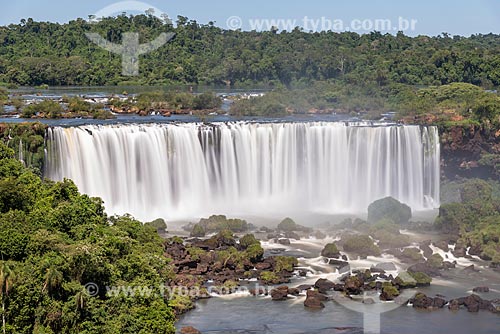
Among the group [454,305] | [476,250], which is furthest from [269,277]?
[476,250]

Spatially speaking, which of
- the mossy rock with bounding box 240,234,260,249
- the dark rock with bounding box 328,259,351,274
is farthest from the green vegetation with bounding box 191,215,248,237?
the dark rock with bounding box 328,259,351,274

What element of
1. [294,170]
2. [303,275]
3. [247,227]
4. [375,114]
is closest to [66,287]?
[303,275]

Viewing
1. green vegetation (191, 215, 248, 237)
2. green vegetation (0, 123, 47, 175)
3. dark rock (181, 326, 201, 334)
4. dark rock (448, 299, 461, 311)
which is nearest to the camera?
dark rock (181, 326, 201, 334)

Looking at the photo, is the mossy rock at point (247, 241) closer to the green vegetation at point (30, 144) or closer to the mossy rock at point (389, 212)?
the mossy rock at point (389, 212)

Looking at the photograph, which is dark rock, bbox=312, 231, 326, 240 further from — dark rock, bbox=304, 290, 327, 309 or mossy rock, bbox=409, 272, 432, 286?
dark rock, bbox=304, 290, 327, 309

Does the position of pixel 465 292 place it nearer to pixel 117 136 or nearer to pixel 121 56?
pixel 117 136

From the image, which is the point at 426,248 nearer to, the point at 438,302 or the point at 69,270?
the point at 438,302

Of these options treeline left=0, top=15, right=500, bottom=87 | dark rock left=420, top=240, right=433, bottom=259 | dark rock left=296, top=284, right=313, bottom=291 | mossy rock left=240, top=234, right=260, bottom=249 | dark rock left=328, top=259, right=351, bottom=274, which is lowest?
dark rock left=296, top=284, right=313, bottom=291
